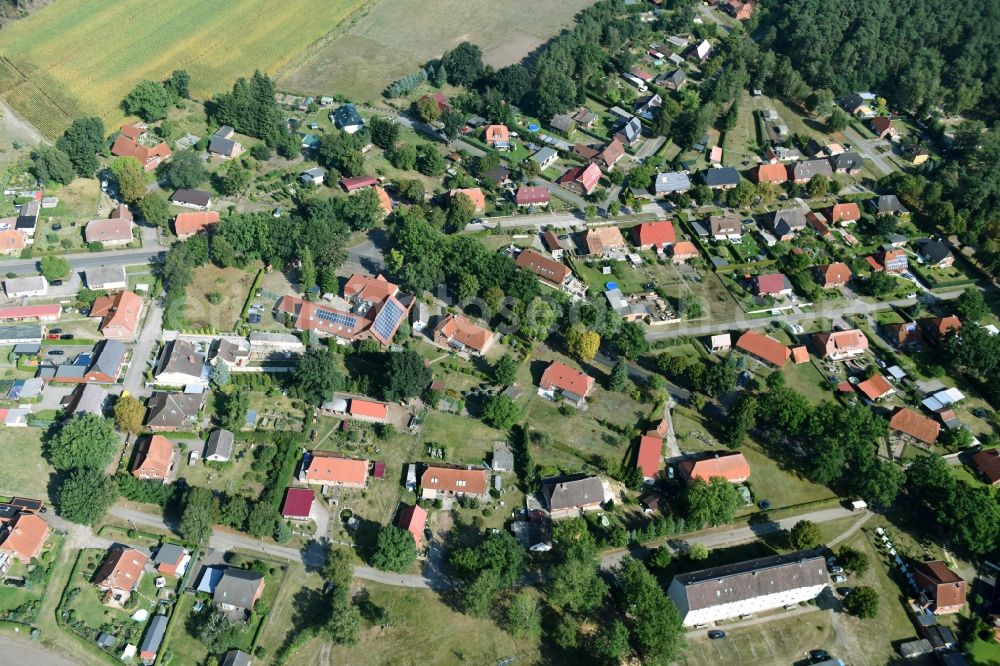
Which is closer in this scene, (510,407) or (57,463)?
(57,463)

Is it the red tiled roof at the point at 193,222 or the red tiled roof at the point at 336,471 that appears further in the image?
the red tiled roof at the point at 193,222

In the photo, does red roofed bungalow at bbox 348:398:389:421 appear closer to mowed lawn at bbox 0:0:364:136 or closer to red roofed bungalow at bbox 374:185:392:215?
red roofed bungalow at bbox 374:185:392:215

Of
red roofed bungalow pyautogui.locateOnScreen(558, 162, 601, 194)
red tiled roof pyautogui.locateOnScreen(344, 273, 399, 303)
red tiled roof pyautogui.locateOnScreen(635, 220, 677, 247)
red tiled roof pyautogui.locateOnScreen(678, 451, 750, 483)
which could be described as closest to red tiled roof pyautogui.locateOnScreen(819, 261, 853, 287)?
red tiled roof pyautogui.locateOnScreen(635, 220, 677, 247)

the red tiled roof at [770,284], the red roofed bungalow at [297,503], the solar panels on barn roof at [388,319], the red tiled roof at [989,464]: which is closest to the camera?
the red roofed bungalow at [297,503]

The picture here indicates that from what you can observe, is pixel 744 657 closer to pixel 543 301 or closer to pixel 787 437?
pixel 787 437

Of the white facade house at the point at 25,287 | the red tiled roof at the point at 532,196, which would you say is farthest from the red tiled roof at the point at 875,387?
the white facade house at the point at 25,287

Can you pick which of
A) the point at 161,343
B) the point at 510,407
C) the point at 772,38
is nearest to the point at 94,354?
the point at 161,343

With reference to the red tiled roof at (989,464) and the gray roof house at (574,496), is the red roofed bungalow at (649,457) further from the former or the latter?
the red tiled roof at (989,464)
